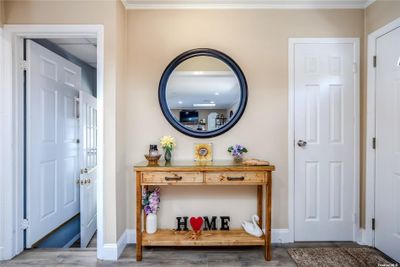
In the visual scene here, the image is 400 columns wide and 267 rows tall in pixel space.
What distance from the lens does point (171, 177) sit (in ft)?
6.98

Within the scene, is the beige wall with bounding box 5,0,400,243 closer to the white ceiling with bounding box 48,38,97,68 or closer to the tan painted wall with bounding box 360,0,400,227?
the tan painted wall with bounding box 360,0,400,227

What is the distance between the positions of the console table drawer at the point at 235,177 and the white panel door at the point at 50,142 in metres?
1.76

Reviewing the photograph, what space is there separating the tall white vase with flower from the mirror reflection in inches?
31.5

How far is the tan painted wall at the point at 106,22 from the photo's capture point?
2.21 metres

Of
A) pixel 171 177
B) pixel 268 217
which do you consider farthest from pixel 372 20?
pixel 171 177

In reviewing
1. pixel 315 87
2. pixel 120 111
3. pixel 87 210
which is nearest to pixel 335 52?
pixel 315 87

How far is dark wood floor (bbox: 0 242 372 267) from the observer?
214cm

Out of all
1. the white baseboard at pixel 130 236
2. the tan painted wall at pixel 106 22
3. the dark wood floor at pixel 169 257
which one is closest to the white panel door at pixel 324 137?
the dark wood floor at pixel 169 257

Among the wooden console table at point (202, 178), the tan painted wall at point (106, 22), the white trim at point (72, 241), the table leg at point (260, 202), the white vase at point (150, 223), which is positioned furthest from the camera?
the white trim at point (72, 241)

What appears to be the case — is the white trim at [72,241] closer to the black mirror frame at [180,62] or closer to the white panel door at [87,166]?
the white panel door at [87,166]

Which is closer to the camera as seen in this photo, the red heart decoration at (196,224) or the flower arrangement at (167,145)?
the red heart decoration at (196,224)

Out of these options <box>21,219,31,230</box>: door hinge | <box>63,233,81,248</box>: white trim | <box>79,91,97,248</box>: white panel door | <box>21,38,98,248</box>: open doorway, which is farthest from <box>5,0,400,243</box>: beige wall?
<box>63,233,81,248</box>: white trim

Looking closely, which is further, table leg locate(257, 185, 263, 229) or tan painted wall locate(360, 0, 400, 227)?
table leg locate(257, 185, 263, 229)

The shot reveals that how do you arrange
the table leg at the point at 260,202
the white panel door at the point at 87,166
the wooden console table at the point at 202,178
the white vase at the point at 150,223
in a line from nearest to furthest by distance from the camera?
the wooden console table at the point at 202,178 → the white vase at the point at 150,223 → the table leg at the point at 260,202 → the white panel door at the point at 87,166
